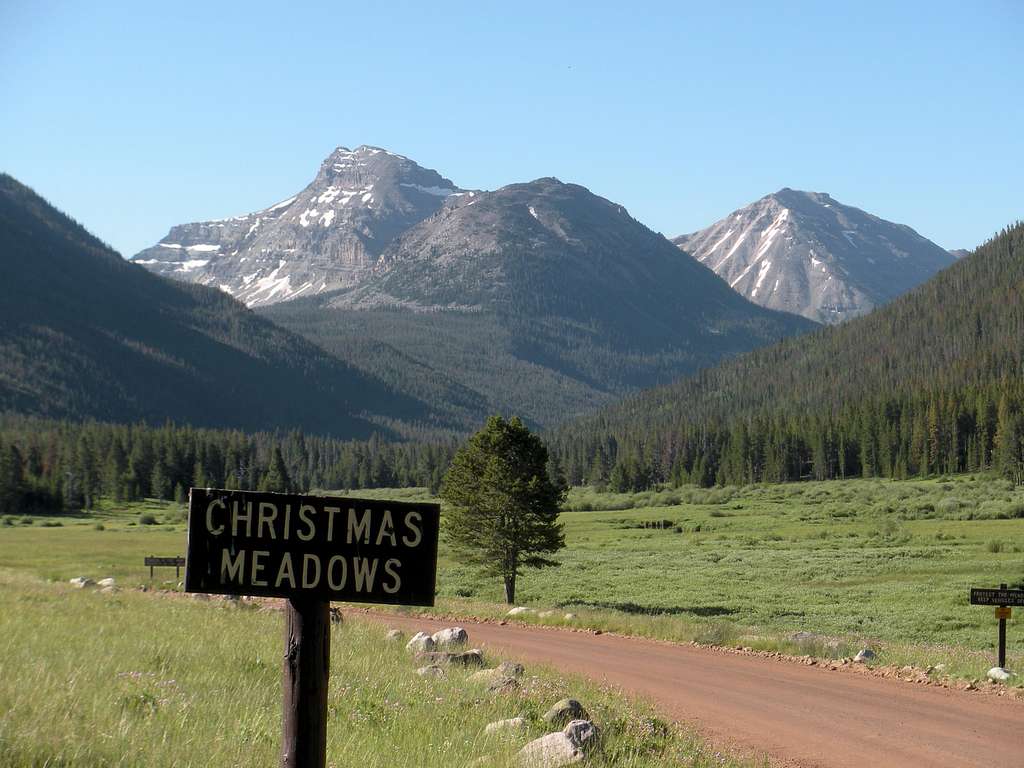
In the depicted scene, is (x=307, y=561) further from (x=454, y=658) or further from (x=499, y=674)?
(x=454, y=658)

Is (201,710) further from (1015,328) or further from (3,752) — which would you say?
(1015,328)

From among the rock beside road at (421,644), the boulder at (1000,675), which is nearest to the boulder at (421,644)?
the rock beside road at (421,644)

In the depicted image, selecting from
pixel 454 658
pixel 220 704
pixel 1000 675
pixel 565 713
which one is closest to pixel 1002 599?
pixel 1000 675

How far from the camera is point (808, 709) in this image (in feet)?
52.7

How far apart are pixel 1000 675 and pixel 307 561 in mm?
15506

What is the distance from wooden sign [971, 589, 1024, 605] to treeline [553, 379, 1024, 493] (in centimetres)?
A: 11025

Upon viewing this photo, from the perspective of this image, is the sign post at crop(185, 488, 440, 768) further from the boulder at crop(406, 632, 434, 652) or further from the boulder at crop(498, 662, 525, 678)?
the boulder at crop(406, 632, 434, 652)

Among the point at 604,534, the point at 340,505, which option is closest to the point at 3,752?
the point at 340,505

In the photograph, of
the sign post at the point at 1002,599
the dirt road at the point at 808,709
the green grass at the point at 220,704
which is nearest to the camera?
the green grass at the point at 220,704

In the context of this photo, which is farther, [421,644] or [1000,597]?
[421,644]

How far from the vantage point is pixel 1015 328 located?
199 metres

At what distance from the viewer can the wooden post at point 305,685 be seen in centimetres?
635

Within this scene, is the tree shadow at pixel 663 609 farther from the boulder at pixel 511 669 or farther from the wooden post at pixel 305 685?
the wooden post at pixel 305 685

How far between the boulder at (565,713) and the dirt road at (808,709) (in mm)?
1881
